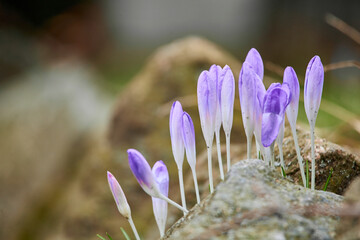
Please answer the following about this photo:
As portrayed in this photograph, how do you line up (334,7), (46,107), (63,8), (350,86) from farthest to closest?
1. (63,8)
2. (334,7)
3. (350,86)
4. (46,107)

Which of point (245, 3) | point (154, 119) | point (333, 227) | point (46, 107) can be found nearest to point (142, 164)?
point (333, 227)

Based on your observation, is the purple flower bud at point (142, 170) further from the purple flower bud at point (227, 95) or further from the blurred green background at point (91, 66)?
the blurred green background at point (91, 66)

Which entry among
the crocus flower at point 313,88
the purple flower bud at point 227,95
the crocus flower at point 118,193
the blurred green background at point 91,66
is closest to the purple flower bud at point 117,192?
the crocus flower at point 118,193

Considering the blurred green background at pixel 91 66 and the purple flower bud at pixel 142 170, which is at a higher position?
the blurred green background at pixel 91 66

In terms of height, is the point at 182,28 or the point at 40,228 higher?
the point at 182,28

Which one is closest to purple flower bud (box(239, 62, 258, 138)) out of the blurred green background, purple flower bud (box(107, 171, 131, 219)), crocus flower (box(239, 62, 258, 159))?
crocus flower (box(239, 62, 258, 159))

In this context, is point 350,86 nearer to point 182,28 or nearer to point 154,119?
point 154,119

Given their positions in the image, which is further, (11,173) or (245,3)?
(245,3)

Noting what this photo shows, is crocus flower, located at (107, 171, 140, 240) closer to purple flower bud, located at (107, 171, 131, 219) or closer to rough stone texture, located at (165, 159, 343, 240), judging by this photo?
purple flower bud, located at (107, 171, 131, 219)
